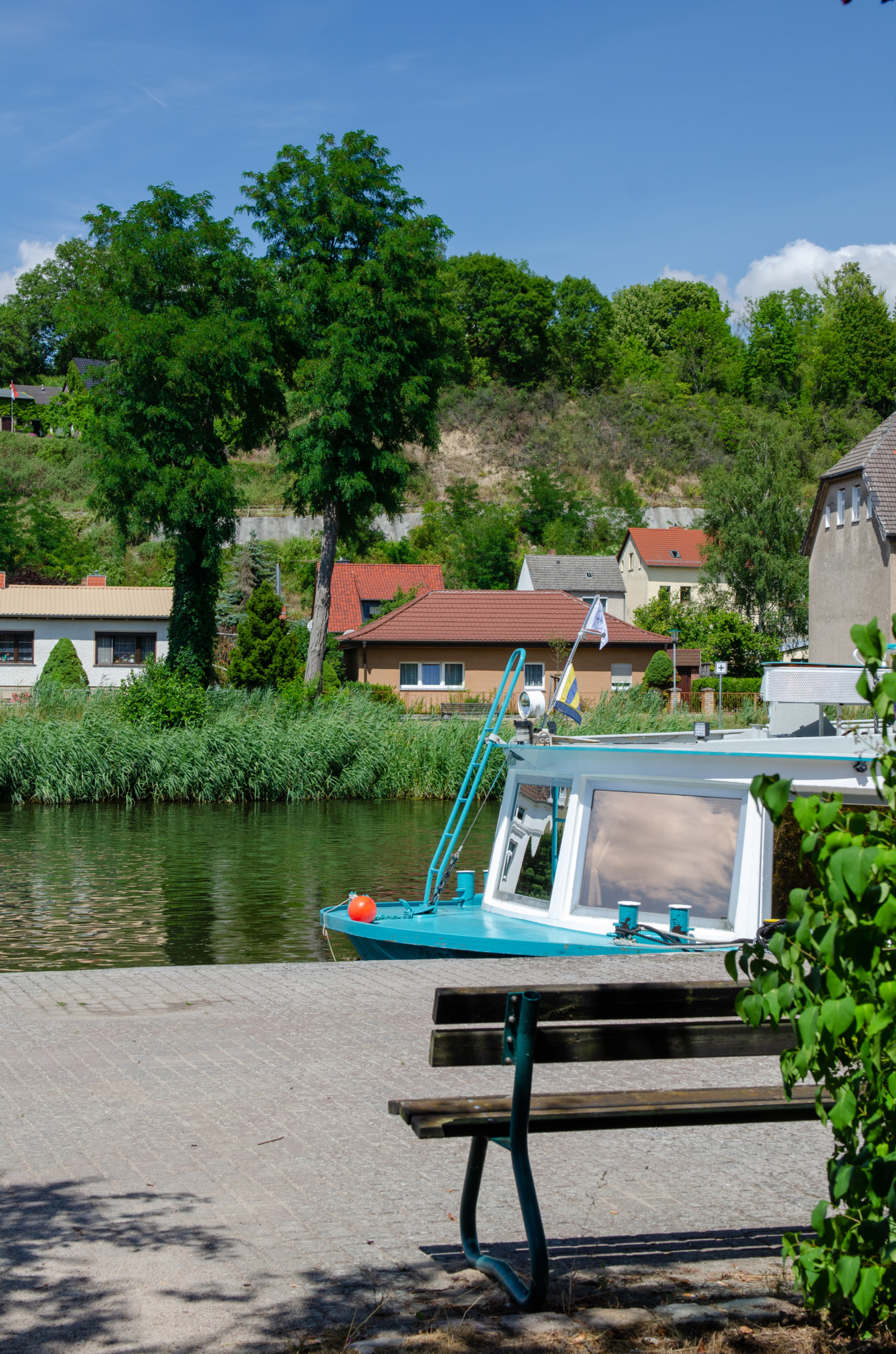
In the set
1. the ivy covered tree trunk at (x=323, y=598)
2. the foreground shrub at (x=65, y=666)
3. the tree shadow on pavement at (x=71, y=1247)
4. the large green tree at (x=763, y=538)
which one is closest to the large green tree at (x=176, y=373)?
the ivy covered tree trunk at (x=323, y=598)

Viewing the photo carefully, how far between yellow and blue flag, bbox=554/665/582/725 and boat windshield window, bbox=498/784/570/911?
0.75 m

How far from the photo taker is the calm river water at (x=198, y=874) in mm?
15008

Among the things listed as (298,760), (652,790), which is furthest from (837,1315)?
(298,760)

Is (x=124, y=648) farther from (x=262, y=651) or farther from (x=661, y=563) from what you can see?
(x=661, y=563)

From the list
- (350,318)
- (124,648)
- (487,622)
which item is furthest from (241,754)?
(124,648)

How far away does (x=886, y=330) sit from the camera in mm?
104688

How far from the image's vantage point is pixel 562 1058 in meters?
3.92

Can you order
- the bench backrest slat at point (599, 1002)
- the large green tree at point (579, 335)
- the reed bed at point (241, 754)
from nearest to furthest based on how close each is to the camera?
the bench backrest slat at point (599, 1002), the reed bed at point (241, 754), the large green tree at point (579, 335)

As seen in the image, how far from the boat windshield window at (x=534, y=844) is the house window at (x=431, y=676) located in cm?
4487

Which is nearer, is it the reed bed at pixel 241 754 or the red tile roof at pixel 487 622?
the reed bed at pixel 241 754

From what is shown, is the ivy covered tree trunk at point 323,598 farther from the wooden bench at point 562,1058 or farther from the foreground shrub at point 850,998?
the foreground shrub at point 850,998

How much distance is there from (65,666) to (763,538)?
37857 mm

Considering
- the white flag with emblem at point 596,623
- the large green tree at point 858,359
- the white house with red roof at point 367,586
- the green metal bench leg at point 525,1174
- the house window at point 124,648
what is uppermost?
the large green tree at point 858,359

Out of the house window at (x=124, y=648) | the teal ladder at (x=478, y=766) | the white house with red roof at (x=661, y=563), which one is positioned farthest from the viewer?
the white house with red roof at (x=661, y=563)
